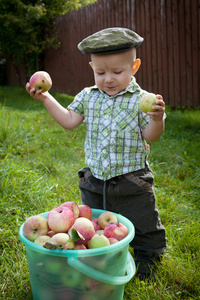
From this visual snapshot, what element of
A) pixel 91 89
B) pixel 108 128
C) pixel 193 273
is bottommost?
pixel 193 273

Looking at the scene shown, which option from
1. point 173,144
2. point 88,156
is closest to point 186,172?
point 173,144

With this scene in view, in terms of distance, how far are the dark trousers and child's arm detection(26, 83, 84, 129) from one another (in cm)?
30

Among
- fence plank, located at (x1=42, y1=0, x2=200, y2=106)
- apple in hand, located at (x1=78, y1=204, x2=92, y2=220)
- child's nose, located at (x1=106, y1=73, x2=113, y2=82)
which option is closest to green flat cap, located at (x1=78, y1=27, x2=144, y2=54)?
child's nose, located at (x1=106, y1=73, x2=113, y2=82)

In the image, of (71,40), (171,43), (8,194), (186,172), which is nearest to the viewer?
Answer: (8,194)

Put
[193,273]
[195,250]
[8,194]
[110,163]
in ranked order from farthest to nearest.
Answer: [8,194], [195,250], [110,163], [193,273]

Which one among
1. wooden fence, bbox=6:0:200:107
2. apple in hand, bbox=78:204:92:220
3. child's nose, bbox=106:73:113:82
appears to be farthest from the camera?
wooden fence, bbox=6:0:200:107

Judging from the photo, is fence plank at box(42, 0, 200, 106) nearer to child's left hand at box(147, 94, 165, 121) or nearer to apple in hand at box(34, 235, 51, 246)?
child's left hand at box(147, 94, 165, 121)

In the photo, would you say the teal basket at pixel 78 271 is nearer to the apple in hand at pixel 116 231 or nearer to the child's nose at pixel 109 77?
the apple in hand at pixel 116 231

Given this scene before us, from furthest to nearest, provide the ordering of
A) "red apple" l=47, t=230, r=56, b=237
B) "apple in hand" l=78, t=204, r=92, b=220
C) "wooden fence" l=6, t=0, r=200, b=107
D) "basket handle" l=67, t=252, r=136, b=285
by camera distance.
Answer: "wooden fence" l=6, t=0, r=200, b=107
"apple in hand" l=78, t=204, r=92, b=220
"red apple" l=47, t=230, r=56, b=237
"basket handle" l=67, t=252, r=136, b=285

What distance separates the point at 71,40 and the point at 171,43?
4.08m

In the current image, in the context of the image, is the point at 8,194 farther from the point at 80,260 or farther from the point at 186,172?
the point at 186,172

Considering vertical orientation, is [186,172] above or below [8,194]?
below

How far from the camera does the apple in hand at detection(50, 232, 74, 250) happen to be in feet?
4.41

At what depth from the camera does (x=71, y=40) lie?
9.47m
